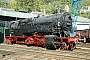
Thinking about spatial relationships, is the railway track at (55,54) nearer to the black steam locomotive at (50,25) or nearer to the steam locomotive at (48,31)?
the steam locomotive at (48,31)

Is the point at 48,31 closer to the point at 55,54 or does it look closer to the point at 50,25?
the point at 50,25

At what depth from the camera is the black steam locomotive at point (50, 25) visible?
15.3 metres

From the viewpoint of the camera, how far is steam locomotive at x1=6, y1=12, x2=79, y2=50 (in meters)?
14.9

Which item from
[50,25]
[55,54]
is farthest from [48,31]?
[55,54]

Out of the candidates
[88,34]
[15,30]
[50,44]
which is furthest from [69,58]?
[88,34]

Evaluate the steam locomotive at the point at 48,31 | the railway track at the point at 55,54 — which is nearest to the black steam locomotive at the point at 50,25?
the steam locomotive at the point at 48,31

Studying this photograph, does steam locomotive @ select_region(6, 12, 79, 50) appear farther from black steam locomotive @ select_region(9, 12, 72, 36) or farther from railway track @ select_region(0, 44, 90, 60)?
railway track @ select_region(0, 44, 90, 60)

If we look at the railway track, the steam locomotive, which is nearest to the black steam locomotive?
the steam locomotive

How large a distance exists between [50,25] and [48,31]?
57cm

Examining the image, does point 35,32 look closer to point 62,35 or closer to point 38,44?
point 38,44

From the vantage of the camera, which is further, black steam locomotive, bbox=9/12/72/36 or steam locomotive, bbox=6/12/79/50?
black steam locomotive, bbox=9/12/72/36

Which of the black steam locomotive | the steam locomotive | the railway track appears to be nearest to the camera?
the railway track

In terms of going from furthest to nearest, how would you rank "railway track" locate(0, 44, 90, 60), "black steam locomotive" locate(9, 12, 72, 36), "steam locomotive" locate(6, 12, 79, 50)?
"black steam locomotive" locate(9, 12, 72, 36) < "steam locomotive" locate(6, 12, 79, 50) < "railway track" locate(0, 44, 90, 60)

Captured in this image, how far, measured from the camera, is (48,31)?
620 inches
